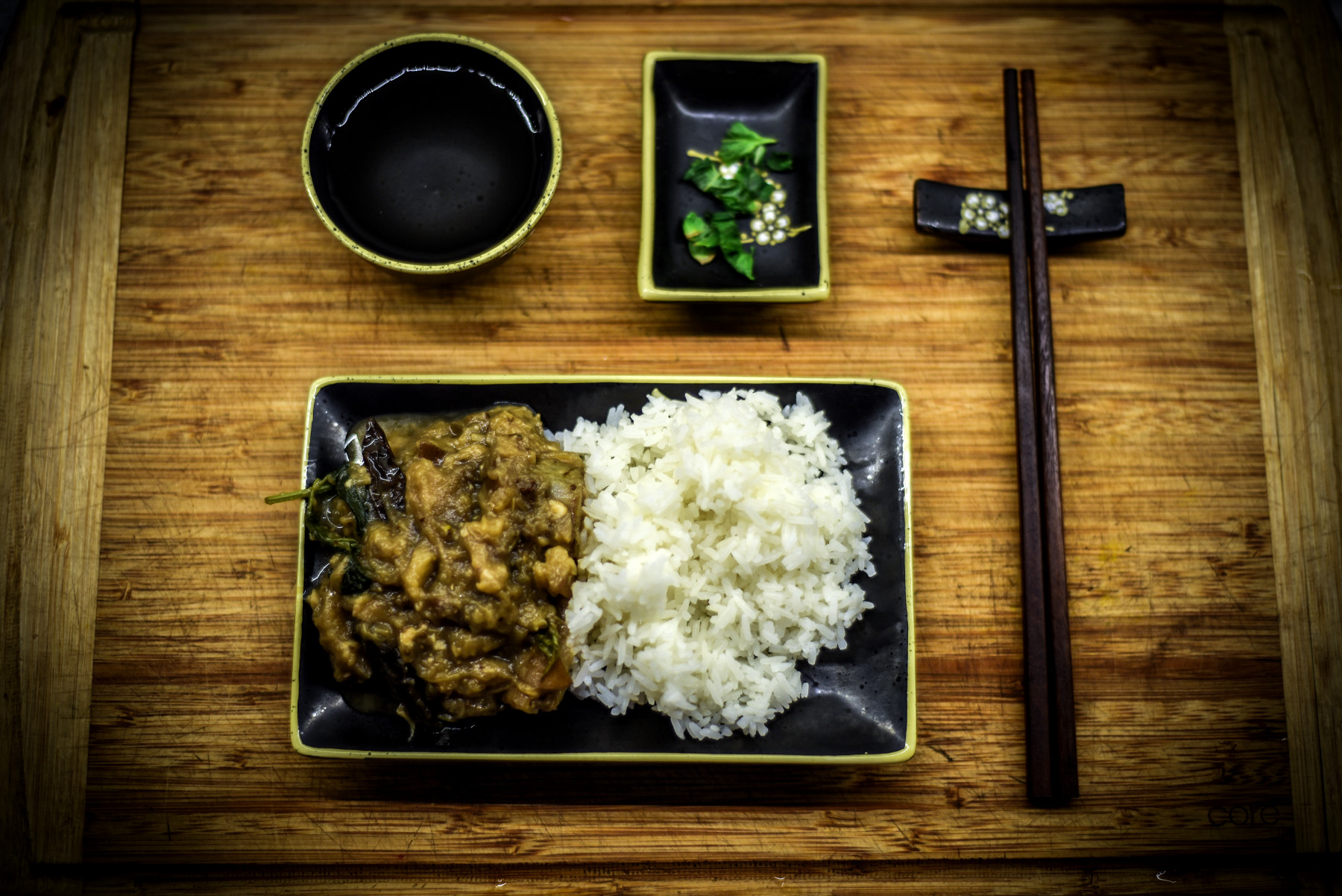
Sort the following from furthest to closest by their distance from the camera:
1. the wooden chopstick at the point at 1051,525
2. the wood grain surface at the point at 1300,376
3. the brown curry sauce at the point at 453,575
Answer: the wood grain surface at the point at 1300,376
the wooden chopstick at the point at 1051,525
the brown curry sauce at the point at 453,575

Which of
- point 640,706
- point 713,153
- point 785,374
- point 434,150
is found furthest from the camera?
point 713,153

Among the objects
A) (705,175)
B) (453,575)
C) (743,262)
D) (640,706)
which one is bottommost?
(640,706)

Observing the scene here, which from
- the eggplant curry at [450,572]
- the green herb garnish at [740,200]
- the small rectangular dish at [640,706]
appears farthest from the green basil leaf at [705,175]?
the eggplant curry at [450,572]

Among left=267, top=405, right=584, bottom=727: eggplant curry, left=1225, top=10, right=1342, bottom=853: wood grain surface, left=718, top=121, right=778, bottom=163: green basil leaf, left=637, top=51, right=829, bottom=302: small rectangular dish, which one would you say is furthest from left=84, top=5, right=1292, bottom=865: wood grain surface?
left=267, top=405, right=584, bottom=727: eggplant curry

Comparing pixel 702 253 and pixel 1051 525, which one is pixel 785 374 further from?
pixel 1051 525

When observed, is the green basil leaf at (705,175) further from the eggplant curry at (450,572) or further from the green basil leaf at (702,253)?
the eggplant curry at (450,572)

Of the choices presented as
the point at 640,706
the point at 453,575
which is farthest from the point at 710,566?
the point at 453,575

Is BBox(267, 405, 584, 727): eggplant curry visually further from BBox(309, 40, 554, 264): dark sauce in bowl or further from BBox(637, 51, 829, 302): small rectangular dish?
BBox(637, 51, 829, 302): small rectangular dish

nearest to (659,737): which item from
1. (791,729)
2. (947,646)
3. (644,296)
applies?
(791,729)
